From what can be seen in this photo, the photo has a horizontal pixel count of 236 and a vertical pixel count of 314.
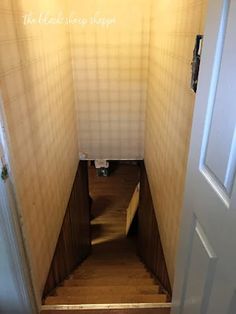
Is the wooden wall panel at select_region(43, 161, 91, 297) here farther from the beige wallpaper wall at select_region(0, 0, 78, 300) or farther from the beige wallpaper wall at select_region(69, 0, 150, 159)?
the beige wallpaper wall at select_region(69, 0, 150, 159)

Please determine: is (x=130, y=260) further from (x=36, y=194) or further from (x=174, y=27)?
(x=174, y=27)

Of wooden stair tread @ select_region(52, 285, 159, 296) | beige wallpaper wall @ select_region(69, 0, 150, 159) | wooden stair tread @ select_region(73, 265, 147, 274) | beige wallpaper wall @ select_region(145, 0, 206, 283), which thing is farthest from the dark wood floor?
beige wallpaper wall @ select_region(145, 0, 206, 283)

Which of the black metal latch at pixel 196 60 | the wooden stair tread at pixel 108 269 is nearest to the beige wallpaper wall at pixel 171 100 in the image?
the black metal latch at pixel 196 60

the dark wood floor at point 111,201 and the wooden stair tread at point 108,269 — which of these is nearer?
the wooden stair tread at point 108,269

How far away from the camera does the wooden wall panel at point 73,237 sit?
2.19m

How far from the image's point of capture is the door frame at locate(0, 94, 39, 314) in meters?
1.18

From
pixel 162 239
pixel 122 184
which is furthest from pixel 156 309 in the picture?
pixel 122 184

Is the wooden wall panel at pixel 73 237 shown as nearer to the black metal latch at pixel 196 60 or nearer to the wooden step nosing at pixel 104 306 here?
the wooden step nosing at pixel 104 306

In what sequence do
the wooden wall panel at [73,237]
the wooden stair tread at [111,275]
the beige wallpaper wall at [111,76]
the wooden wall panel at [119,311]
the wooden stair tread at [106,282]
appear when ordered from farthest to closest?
1. the wooden stair tread at [111,275]
2. the beige wallpaper wall at [111,76]
3. the wooden stair tread at [106,282]
4. the wooden wall panel at [73,237]
5. the wooden wall panel at [119,311]

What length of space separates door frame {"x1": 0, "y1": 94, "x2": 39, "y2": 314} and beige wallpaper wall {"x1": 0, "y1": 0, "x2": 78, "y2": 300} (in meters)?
0.06

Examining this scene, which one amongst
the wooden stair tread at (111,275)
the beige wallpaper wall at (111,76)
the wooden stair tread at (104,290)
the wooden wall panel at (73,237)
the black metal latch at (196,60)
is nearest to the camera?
the black metal latch at (196,60)

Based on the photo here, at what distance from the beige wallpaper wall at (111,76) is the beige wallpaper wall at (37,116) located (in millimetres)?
Result: 283

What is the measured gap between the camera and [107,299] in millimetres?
1920

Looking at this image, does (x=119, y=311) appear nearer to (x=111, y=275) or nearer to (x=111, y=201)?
(x=111, y=275)
